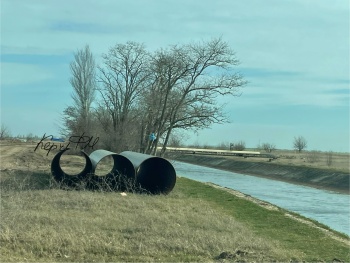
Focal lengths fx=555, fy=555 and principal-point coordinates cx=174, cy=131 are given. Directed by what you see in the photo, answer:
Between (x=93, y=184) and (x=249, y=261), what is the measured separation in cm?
1341

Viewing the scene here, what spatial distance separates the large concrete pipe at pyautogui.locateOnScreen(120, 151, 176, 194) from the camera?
22.3 m

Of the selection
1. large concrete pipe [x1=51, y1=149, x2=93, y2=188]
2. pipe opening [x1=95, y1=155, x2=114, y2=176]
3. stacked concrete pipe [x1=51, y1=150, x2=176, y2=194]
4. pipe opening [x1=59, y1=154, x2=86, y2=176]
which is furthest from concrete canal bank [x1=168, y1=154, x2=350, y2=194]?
large concrete pipe [x1=51, y1=149, x2=93, y2=188]

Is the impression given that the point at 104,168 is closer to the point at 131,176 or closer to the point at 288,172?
the point at 131,176

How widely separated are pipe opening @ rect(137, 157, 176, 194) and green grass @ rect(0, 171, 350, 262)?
4.08m

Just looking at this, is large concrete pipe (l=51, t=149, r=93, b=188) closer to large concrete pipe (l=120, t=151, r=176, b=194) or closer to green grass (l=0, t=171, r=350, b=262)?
large concrete pipe (l=120, t=151, r=176, b=194)

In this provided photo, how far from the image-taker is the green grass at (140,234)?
962cm

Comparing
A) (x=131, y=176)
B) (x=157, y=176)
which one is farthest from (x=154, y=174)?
(x=131, y=176)

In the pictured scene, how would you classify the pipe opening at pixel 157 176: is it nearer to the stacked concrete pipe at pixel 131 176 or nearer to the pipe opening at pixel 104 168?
the stacked concrete pipe at pixel 131 176

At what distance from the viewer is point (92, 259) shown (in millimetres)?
9188

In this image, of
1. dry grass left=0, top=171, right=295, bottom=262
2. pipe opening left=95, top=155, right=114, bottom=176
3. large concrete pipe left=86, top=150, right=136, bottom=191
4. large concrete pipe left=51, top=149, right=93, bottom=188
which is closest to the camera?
dry grass left=0, top=171, right=295, bottom=262

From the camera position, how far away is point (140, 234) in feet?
37.0

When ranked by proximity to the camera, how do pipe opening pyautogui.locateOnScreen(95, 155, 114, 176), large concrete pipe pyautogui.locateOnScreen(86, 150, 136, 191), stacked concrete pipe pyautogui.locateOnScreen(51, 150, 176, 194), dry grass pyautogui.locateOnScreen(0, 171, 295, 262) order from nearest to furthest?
dry grass pyautogui.locateOnScreen(0, 171, 295, 262) < large concrete pipe pyautogui.locateOnScreen(86, 150, 136, 191) < stacked concrete pipe pyautogui.locateOnScreen(51, 150, 176, 194) < pipe opening pyautogui.locateOnScreen(95, 155, 114, 176)

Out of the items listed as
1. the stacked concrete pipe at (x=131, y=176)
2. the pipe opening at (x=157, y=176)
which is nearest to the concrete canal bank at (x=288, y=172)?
the pipe opening at (x=157, y=176)

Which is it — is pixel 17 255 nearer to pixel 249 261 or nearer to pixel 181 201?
pixel 249 261
